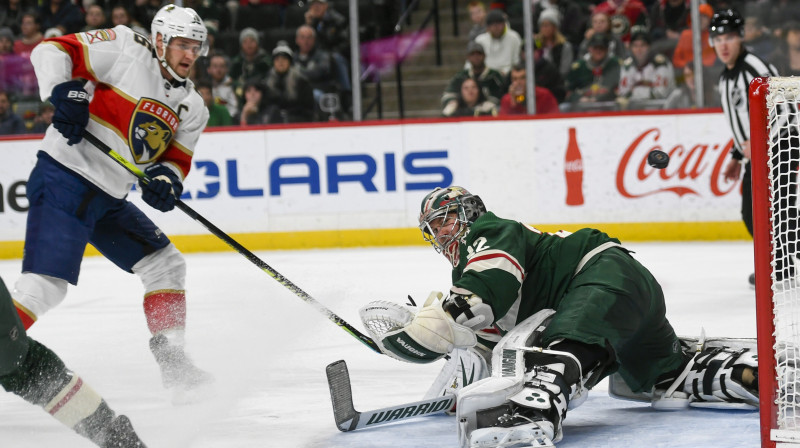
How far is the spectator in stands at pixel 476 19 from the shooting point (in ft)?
26.5

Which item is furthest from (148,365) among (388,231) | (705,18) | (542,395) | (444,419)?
(705,18)

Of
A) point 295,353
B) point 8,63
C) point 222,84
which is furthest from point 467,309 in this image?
point 8,63

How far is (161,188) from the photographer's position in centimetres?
367

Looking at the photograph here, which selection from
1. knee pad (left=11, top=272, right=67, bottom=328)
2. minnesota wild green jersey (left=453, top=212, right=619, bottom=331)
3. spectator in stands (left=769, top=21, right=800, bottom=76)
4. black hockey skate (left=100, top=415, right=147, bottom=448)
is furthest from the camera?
spectator in stands (left=769, top=21, right=800, bottom=76)

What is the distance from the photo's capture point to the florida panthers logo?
3719 millimetres

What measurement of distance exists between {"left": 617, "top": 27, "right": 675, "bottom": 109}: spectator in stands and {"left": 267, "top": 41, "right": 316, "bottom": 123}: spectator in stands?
2.13 m

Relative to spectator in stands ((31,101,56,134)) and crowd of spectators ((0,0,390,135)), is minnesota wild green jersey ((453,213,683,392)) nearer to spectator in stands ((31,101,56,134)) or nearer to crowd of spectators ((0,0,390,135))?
crowd of spectators ((0,0,390,135))

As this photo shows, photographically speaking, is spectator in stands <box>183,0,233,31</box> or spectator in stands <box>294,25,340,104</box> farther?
spectator in stands <box>183,0,233,31</box>

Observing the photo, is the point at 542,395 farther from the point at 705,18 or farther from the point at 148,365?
the point at 705,18

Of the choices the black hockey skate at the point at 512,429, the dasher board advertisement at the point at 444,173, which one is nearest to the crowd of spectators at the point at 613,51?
the dasher board advertisement at the point at 444,173

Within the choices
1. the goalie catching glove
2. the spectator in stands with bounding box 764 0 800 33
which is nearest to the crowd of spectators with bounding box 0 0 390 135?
the spectator in stands with bounding box 764 0 800 33

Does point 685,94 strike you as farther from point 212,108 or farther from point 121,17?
point 121,17

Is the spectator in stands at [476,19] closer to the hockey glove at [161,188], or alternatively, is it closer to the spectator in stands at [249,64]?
the spectator in stands at [249,64]

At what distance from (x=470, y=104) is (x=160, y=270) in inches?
171
